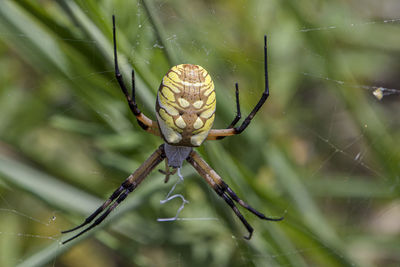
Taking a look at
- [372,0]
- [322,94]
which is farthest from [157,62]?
[372,0]

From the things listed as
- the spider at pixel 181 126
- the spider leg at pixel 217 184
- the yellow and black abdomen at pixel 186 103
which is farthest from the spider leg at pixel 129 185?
the yellow and black abdomen at pixel 186 103

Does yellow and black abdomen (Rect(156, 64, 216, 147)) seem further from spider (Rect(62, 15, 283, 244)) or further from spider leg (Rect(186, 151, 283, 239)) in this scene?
spider leg (Rect(186, 151, 283, 239))

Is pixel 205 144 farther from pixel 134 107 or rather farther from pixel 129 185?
pixel 129 185

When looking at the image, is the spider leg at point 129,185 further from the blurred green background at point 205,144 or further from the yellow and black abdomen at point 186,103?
the yellow and black abdomen at point 186,103

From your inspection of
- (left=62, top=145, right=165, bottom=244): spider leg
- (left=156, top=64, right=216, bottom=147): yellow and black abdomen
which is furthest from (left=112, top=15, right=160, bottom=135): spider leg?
(left=62, top=145, right=165, bottom=244): spider leg

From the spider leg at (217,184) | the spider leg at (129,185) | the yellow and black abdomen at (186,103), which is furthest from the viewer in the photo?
the spider leg at (217,184)
